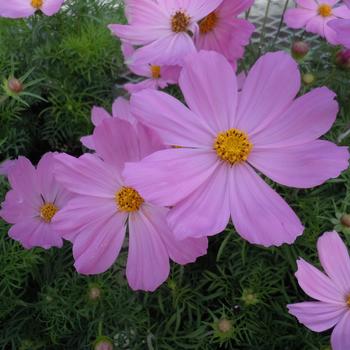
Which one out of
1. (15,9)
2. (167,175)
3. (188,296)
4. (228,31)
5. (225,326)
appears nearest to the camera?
(167,175)

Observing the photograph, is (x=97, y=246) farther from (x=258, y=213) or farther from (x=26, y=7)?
(x=26, y=7)

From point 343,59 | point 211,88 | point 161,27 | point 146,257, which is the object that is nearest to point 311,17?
point 343,59

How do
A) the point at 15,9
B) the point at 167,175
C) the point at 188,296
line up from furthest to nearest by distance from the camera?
the point at 15,9 → the point at 188,296 → the point at 167,175

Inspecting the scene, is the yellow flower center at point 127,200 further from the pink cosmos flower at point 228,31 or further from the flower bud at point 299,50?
the flower bud at point 299,50

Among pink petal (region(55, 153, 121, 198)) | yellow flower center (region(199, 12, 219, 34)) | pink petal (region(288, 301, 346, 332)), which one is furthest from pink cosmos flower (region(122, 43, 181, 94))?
pink petal (region(288, 301, 346, 332))

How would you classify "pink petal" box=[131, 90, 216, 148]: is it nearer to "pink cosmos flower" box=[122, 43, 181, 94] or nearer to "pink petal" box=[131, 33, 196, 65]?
"pink petal" box=[131, 33, 196, 65]

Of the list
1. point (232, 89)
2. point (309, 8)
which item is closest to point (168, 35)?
point (232, 89)

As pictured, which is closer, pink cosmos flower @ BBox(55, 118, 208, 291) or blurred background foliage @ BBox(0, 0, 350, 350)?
pink cosmos flower @ BBox(55, 118, 208, 291)
